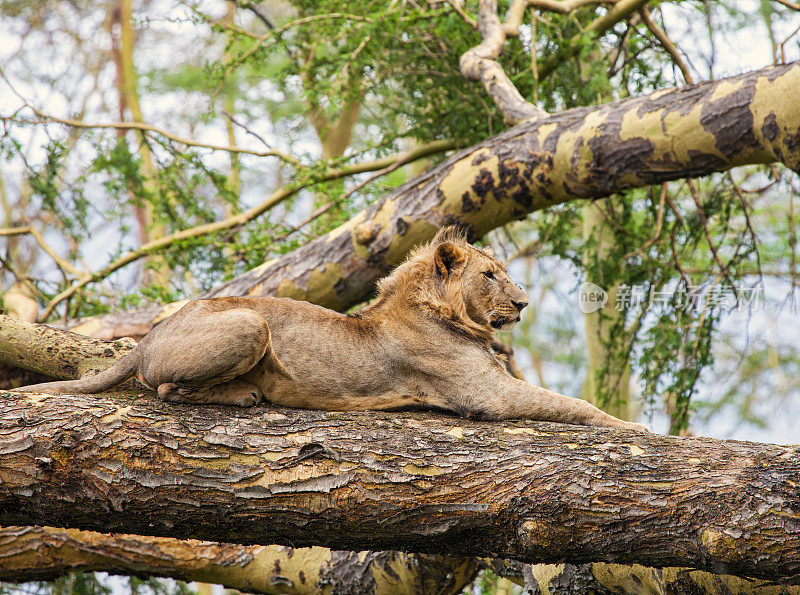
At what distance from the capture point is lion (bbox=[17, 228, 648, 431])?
429 centimetres

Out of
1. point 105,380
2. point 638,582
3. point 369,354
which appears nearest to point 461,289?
point 369,354

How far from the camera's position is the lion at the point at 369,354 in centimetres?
429

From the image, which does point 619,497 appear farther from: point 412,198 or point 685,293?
point 685,293

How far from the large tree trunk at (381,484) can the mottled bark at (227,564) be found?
6.09ft

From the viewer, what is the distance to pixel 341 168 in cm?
843

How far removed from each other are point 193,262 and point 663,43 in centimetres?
531

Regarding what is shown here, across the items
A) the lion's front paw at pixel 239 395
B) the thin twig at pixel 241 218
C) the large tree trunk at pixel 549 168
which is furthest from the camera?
the thin twig at pixel 241 218

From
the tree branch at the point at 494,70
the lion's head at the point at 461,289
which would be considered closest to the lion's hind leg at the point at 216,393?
the lion's head at the point at 461,289

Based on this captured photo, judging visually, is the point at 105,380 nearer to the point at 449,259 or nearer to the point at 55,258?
the point at 449,259

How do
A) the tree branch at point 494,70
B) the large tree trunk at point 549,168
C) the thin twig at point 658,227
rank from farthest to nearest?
1. the thin twig at point 658,227
2. the tree branch at point 494,70
3. the large tree trunk at point 549,168

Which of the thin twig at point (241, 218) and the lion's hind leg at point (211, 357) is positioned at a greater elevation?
the thin twig at point (241, 218)

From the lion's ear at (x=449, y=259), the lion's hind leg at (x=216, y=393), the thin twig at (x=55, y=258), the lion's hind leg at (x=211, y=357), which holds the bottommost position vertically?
the lion's hind leg at (x=216, y=393)

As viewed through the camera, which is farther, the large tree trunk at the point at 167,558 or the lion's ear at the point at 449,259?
the large tree trunk at the point at 167,558

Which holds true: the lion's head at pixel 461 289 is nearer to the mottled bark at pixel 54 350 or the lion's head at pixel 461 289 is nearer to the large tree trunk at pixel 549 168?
the large tree trunk at pixel 549 168
